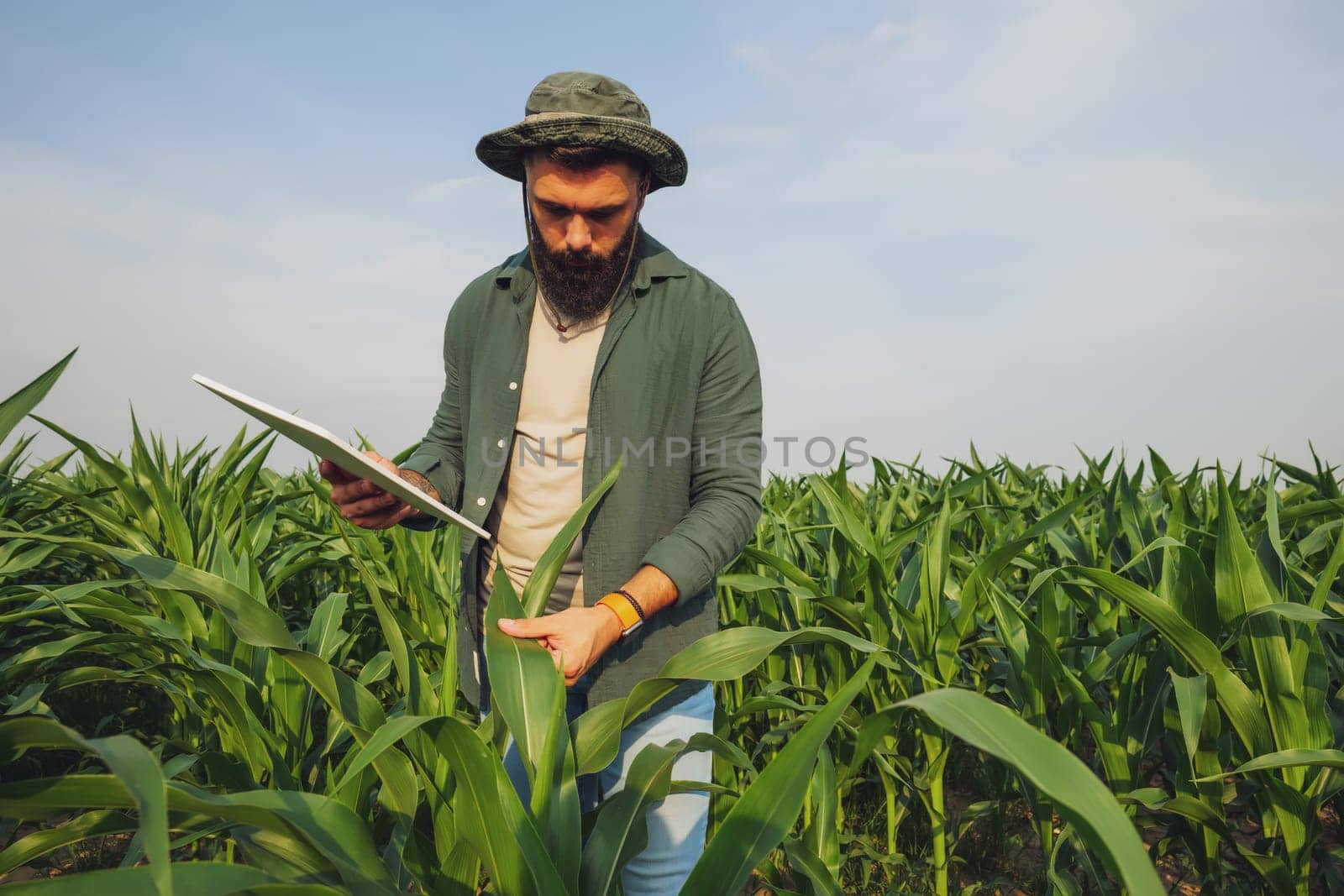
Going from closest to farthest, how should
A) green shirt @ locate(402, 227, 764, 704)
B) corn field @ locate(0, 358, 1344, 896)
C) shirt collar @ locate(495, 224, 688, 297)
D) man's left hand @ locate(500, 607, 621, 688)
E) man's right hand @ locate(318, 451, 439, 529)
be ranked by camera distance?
corn field @ locate(0, 358, 1344, 896) → man's left hand @ locate(500, 607, 621, 688) → man's right hand @ locate(318, 451, 439, 529) → green shirt @ locate(402, 227, 764, 704) → shirt collar @ locate(495, 224, 688, 297)

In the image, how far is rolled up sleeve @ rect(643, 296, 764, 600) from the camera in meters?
1.52

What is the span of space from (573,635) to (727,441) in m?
0.52

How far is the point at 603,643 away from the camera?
128cm

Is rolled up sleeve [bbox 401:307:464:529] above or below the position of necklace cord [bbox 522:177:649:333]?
below

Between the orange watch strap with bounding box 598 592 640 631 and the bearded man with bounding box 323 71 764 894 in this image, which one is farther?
the bearded man with bounding box 323 71 764 894

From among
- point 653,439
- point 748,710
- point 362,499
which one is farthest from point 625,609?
point 748,710

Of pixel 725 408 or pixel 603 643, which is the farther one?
pixel 725 408

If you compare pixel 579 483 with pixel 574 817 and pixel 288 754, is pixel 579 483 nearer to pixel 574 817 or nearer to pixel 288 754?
pixel 574 817

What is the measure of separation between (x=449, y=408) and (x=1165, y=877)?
210 cm

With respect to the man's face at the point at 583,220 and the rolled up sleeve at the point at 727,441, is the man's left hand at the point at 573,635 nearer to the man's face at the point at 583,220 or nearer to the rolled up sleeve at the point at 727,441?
the rolled up sleeve at the point at 727,441

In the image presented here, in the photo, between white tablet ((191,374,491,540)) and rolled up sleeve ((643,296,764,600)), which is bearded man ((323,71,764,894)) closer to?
rolled up sleeve ((643,296,764,600))

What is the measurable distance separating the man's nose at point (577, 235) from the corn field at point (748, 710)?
46cm

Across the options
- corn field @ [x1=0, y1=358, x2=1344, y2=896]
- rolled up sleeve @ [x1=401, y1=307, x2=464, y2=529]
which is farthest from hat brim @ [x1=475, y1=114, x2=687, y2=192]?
corn field @ [x1=0, y1=358, x2=1344, y2=896]

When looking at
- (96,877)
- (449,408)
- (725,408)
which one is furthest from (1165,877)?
(96,877)
